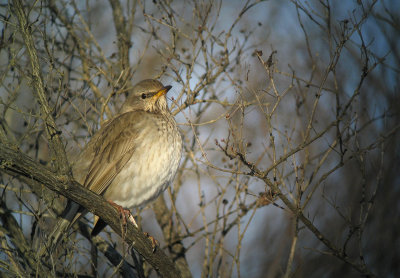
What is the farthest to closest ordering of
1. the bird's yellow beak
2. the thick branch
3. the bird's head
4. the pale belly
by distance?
the bird's head, the bird's yellow beak, the pale belly, the thick branch

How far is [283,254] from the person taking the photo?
9.14 meters

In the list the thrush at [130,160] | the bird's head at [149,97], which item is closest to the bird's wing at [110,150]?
the thrush at [130,160]

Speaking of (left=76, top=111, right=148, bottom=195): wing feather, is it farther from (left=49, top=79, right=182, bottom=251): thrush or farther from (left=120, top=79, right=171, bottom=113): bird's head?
(left=120, top=79, right=171, bottom=113): bird's head

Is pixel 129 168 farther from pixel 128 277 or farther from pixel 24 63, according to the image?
pixel 24 63

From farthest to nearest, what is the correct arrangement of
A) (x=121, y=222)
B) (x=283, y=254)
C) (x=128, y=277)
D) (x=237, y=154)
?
(x=283, y=254), (x=128, y=277), (x=121, y=222), (x=237, y=154)

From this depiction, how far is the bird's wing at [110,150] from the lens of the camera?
6.02m

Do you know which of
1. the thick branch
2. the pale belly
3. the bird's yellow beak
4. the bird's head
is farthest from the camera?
the bird's head

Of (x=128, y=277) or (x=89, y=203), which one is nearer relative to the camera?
(x=89, y=203)

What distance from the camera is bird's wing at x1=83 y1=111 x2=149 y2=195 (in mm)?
6023

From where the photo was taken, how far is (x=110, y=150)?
6.15m

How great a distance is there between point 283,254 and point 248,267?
0.90 m

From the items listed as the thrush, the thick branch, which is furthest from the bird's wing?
the thick branch

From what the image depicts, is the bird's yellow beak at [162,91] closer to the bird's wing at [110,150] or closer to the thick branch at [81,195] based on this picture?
the bird's wing at [110,150]

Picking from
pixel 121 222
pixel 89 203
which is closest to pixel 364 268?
pixel 121 222
